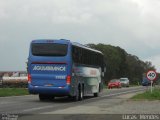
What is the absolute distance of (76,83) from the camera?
32.8 m

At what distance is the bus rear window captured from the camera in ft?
102

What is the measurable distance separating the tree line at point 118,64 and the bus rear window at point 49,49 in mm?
97155

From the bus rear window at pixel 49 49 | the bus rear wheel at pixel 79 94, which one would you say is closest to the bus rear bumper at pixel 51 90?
the bus rear window at pixel 49 49

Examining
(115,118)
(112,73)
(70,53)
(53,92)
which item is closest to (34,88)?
(53,92)

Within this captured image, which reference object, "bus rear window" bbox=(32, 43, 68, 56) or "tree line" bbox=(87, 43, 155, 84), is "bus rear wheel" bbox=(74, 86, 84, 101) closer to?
"bus rear window" bbox=(32, 43, 68, 56)

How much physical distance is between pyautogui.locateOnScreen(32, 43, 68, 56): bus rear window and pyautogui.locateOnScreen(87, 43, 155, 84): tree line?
9715 centimetres

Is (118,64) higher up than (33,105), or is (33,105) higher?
(118,64)

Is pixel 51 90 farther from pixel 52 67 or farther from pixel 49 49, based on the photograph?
pixel 49 49

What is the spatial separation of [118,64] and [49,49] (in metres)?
108

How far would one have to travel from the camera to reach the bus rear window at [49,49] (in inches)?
1224

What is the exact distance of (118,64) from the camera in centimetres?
13838

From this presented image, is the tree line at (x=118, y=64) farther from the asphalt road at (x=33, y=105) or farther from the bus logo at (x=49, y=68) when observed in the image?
the bus logo at (x=49, y=68)

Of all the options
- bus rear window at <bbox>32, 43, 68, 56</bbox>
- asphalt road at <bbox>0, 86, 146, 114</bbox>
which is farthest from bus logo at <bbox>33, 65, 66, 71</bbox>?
asphalt road at <bbox>0, 86, 146, 114</bbox>

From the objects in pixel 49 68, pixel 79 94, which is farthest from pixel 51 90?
pixel 79 94
